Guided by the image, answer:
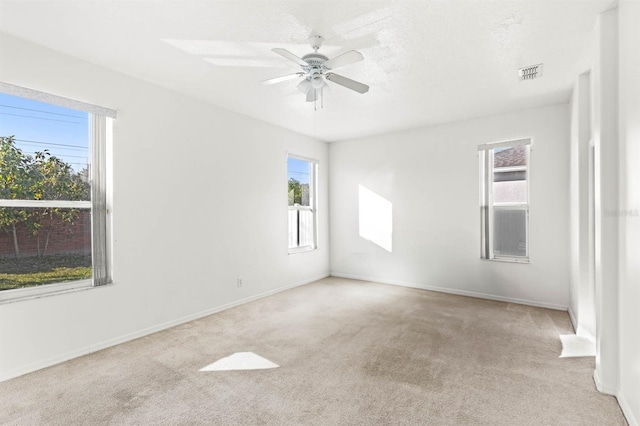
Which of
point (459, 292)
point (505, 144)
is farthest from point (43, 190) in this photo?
point (505, 144)

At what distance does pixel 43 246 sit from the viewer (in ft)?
9.04

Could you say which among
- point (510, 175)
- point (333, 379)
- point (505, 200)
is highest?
point (510, 175)

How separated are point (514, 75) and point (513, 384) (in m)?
2.87

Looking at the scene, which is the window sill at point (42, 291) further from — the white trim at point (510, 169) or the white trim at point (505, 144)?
the white trim at point (510, 169)

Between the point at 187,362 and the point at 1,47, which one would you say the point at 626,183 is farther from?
the point at 1,47

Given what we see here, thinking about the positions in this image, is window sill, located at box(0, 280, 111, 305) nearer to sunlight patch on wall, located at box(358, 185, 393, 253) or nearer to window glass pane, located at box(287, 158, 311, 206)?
window glass pane, located at box(287, 158, 311, 206)

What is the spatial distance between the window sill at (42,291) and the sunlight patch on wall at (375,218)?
13.7 ft

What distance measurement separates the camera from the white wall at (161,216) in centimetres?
265

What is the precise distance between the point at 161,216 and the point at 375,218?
3546mm

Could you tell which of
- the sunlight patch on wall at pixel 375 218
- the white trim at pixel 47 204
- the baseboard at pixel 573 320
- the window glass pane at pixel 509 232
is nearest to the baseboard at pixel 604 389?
the baseboard at pixel 573 320

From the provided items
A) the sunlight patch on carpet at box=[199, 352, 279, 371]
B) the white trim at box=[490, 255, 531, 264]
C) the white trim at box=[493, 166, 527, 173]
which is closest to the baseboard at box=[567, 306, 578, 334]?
the white trim at box=[490, 255, 531, 264]

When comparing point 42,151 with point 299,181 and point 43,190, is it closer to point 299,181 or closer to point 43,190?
point 43,190

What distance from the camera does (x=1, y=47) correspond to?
245 centimetres

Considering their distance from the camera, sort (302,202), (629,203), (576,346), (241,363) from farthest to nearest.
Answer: (302,202) < (576,346) < (241,363) < (629,203)
